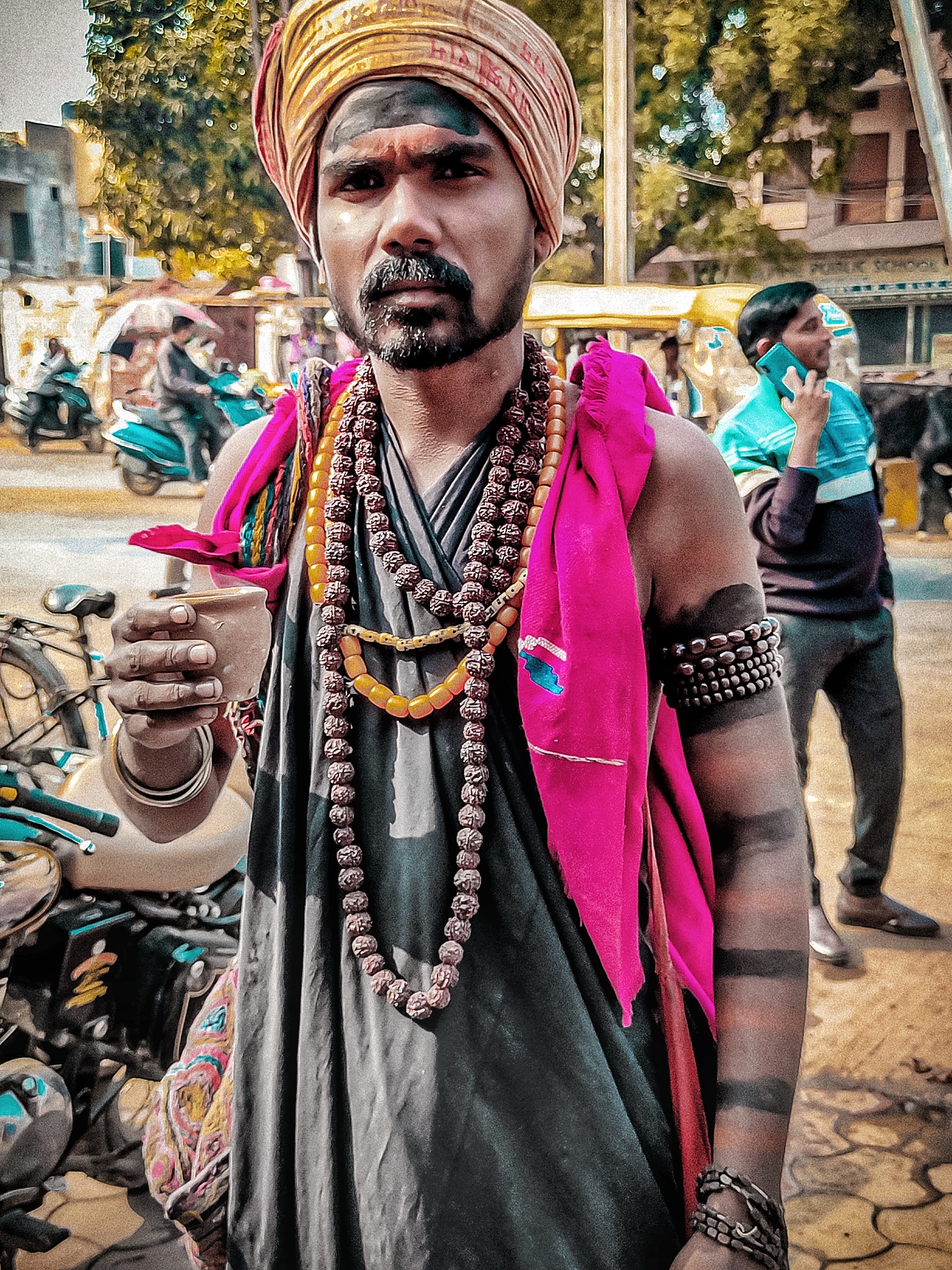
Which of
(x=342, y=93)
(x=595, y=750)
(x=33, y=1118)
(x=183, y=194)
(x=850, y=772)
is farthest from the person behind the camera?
(x=850, y=772)

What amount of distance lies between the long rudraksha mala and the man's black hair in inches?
117

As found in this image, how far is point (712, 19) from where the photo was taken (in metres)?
4.06

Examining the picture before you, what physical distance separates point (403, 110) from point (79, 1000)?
266cm

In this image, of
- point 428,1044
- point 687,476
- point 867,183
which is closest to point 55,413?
point 687,476

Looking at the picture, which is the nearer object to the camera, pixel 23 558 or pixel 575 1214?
pixel 575 1214

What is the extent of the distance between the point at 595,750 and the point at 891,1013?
11.1 ft

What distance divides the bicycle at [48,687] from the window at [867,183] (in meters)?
3.22

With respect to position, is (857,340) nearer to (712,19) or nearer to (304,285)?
(712,19)

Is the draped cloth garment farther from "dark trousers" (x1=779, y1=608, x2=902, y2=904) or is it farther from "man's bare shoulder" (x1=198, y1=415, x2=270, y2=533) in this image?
"dark trousers" (x1=779, y1=608, x2=902, y2=904)

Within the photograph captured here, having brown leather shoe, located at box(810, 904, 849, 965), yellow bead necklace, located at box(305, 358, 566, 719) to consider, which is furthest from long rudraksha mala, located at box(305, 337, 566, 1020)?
brown leather shoe, located at box(810, 904, 849, 965)

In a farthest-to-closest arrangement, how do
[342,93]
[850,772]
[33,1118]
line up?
[850,772] → [33,1118] → [342,93]

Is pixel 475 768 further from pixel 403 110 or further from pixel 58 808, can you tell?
pixel 58 808

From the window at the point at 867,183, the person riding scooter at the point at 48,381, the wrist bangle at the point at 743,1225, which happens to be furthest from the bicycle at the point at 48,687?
the window at the point at 867,183

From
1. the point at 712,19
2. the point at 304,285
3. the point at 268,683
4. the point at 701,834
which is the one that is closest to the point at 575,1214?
the point at 701,834
